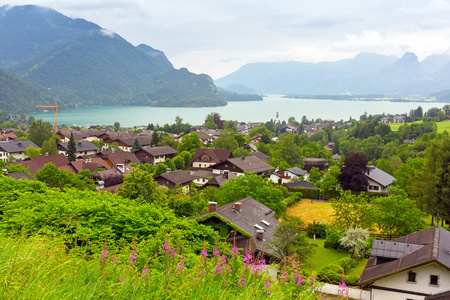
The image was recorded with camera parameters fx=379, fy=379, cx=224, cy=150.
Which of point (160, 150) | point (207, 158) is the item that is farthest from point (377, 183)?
point (160, 150)

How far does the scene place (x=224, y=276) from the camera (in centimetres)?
388

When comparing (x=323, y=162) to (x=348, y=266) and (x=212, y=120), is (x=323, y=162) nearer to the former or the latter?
(x=348, y=266)

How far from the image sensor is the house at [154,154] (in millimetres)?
59438

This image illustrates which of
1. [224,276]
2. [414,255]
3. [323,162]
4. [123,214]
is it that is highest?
[224,276]

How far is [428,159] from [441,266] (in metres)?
18.6

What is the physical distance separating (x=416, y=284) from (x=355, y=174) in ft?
82.0

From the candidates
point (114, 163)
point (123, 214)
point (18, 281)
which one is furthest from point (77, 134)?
point (18, 281)

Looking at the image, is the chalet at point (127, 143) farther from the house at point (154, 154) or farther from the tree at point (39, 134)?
the house at point (154, 154)

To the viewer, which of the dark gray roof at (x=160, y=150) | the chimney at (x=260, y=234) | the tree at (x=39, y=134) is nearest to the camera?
the chimney at (x=260, y=234)

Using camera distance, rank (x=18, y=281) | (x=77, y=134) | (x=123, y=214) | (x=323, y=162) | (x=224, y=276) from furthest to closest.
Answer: (x=77, y=134)
(x=323, y=162)
(x=123, y=214)
(x=224, y=276)
(x=18, y=281)

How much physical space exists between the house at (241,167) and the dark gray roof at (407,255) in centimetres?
3180

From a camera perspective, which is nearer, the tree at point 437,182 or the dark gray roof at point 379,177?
the tree at point 437,182

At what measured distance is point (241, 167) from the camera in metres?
46.9

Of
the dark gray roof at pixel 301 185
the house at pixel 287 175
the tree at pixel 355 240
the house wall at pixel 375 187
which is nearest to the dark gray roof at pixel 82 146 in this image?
the house at pixel 287 175
